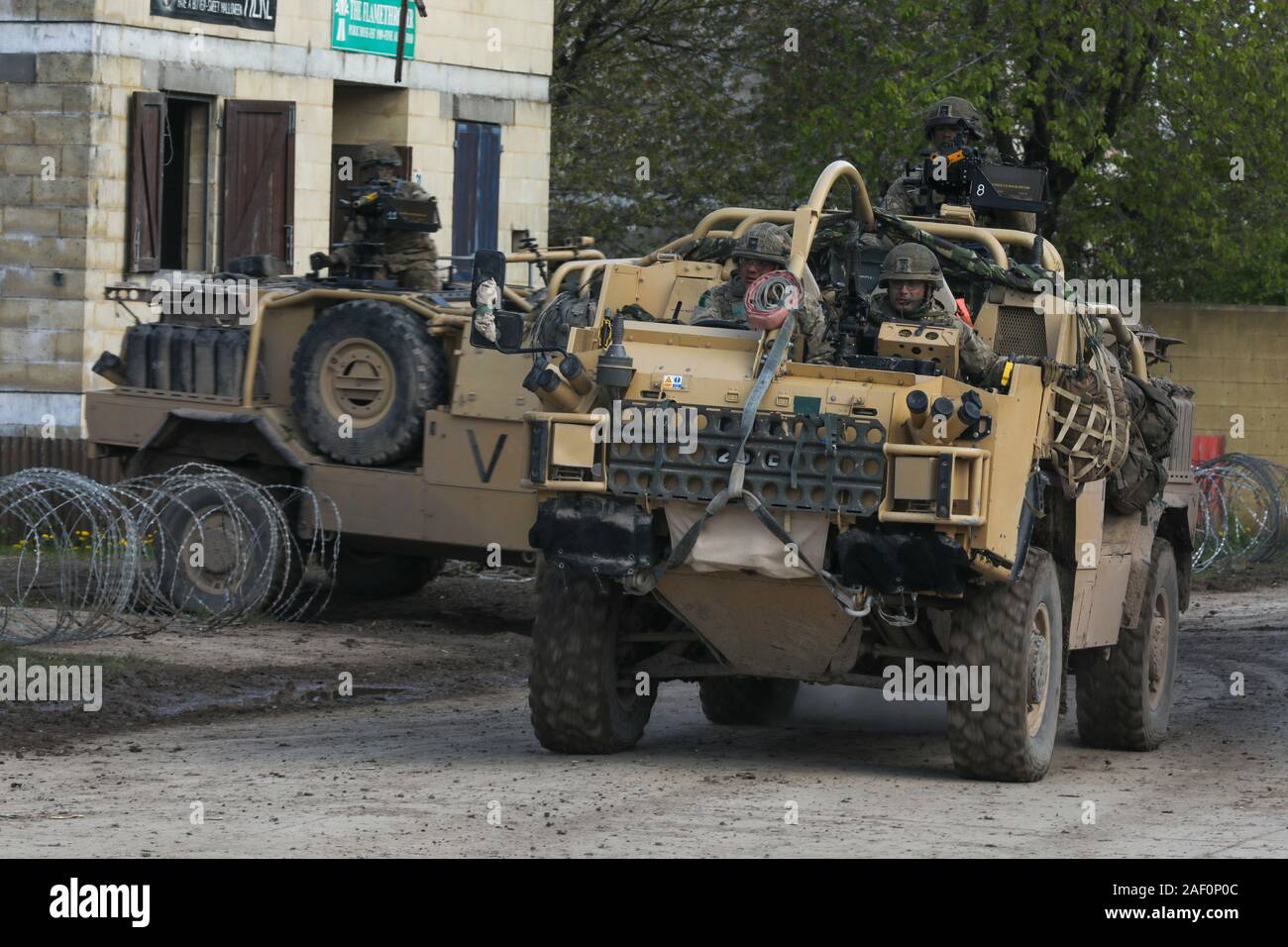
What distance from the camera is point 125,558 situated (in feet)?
44.7

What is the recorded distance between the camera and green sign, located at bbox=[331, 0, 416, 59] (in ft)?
75.4

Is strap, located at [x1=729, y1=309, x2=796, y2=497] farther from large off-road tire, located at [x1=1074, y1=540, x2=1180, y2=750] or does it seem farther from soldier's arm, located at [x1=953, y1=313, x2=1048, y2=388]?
large off-road tire, located at [x1=1074, y1=540, x2=1180, y2=750]

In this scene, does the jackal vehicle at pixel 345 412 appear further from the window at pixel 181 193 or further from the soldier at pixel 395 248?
the window at pixel 181 193

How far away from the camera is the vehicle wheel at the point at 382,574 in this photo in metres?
17.3

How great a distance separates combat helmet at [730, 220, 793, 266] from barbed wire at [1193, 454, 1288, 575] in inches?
455

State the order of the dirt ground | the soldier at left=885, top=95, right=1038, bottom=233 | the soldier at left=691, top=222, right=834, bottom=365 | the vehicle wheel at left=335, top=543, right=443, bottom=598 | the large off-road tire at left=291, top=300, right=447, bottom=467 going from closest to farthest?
1. the dirt ground
2. the soldier at left=691, top=222, right=834, bottom=365
3. the soldier at left=885, top=95, right=1038, bottom=233
4. the large off-road tire at left=291, top=300, right=447, bottom=467
5. the vehicle wheel at left=335, top=543, right=443, bottom=598

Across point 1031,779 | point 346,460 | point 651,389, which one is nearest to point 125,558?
point 346,460

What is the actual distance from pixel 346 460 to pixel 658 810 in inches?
274

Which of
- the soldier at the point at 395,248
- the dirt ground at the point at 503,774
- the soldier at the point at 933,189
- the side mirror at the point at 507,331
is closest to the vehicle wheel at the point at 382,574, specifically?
the dirt ground at the point at 503,774

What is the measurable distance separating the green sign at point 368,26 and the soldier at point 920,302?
1364 cm

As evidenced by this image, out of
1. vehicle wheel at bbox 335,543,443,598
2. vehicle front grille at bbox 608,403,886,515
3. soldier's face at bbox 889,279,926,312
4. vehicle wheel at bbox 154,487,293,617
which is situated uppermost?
soldier's face at bbox 889,279,926,312

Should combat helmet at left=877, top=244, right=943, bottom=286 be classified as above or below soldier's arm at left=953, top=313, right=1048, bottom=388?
above

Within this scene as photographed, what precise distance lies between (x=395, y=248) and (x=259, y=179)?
21.2 feet

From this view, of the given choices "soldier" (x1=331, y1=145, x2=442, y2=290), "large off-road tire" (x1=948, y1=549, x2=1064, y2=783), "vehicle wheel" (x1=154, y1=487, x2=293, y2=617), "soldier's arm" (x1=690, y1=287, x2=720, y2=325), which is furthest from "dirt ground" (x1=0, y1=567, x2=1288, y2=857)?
"soldier" (x1=331, y1=145, x2=442, y2=290)
